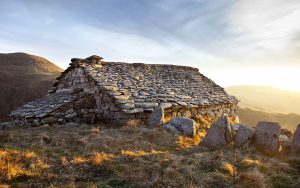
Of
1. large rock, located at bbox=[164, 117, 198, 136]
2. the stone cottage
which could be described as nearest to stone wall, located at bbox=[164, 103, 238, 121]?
the stone cottage

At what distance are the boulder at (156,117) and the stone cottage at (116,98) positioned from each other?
0.11 metres

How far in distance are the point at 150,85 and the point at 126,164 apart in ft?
33.8

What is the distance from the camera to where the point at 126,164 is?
7.36 metres

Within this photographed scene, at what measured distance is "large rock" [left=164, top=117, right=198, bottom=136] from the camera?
38.2 feet

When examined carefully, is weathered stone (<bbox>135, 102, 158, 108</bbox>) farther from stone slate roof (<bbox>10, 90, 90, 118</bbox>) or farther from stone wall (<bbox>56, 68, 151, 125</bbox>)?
stone slate roof (<bbox>10, 90, 90, 118</bbox>)

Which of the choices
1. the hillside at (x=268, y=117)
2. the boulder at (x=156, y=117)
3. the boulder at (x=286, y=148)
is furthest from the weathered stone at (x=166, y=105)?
the hillside at (x=268, y=117)

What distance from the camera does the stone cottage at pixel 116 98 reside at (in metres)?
13.6

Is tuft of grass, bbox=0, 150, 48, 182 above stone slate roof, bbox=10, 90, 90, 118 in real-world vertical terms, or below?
below

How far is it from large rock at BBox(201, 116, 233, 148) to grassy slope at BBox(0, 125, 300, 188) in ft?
1.74

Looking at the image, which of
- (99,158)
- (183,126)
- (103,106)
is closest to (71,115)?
(103,106)

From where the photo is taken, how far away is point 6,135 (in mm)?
9734

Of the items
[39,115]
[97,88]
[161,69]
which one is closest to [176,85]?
[161,69]

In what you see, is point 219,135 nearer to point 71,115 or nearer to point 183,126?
point 183,126

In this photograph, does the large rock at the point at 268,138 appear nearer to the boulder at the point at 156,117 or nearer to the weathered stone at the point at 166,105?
the boulder at the point at 156,117
